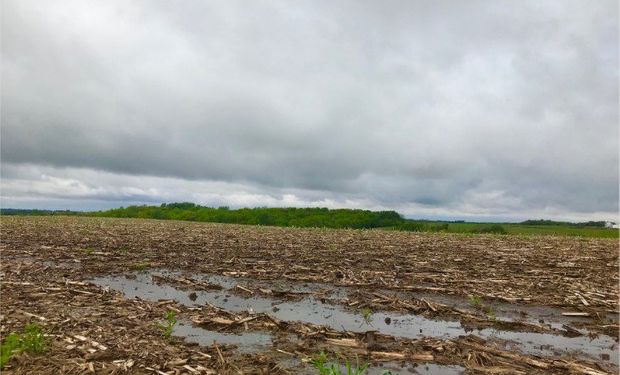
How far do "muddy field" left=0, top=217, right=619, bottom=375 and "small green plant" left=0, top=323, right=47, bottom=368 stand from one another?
0.16 meters

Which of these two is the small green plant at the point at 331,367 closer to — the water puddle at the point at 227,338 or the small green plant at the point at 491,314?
the water puddle at the point at 227,338

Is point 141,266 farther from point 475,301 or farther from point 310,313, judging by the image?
point 475,301

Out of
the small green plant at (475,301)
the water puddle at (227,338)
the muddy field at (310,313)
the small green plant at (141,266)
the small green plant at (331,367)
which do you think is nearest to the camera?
the small green plant at (331,367)

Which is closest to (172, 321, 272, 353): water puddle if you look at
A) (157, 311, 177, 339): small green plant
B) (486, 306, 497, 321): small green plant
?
(157, 311, 177, 339): small green plant

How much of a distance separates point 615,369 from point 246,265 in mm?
12668

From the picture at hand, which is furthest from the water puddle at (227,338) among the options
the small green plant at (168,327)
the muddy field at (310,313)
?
the small green plant at (168,327)

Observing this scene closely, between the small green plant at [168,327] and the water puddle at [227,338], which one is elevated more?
the small green plant at [168,327]

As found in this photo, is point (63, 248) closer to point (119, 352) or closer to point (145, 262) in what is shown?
point (145, 262)

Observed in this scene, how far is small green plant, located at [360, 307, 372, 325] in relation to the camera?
9.62 metres

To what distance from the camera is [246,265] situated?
17000mm

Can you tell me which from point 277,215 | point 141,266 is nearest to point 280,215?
point 277,215

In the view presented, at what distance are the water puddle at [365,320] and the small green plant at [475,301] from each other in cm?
183

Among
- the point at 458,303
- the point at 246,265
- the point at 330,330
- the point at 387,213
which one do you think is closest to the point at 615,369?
the point at 458,303

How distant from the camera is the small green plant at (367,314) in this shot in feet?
31.6
